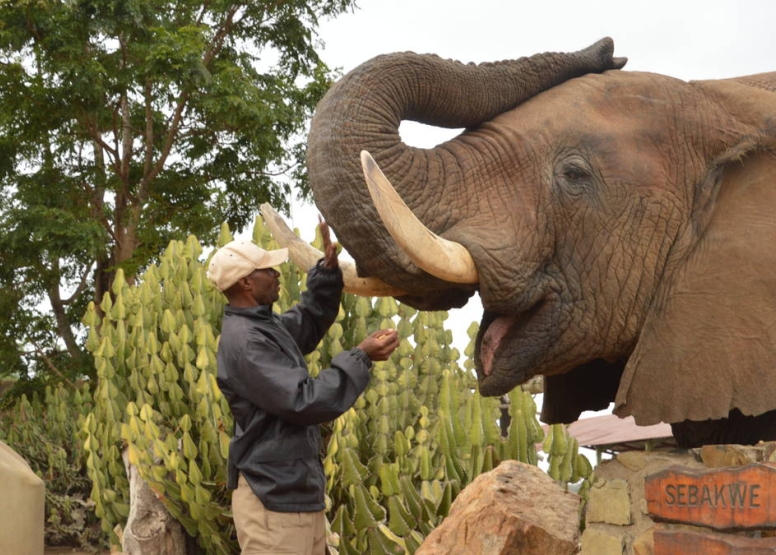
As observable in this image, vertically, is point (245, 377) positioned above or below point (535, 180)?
below

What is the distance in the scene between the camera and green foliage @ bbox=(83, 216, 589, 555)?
6.37 m

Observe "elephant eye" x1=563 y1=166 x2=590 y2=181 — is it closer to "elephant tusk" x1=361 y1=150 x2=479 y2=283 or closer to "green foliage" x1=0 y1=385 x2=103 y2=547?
"elephant tusk" x1=361 y1=150 x2=479 y2=283

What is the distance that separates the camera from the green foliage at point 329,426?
6.37 m

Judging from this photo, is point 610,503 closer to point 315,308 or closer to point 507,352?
point 507,352

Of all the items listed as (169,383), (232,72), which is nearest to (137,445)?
(169,383)

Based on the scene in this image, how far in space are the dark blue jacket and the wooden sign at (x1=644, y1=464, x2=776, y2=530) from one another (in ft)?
3.32

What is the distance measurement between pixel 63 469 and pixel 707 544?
460 inches

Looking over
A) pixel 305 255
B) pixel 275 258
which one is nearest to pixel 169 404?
pixel 305 255

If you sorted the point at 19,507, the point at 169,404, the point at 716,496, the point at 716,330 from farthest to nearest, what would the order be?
the point at 169,404 → the point at 19,507 → the point at 716,330 → the point at 716,496

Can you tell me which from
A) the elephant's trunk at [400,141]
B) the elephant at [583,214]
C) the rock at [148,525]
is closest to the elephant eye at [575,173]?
the elephant at [583,214]

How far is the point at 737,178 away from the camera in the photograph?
386 cm

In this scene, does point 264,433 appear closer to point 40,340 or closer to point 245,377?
point 245,377

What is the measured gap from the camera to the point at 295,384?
12.3 feet

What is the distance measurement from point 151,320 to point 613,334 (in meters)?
5.81
